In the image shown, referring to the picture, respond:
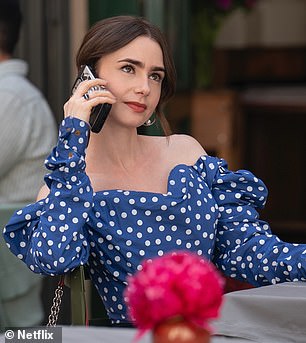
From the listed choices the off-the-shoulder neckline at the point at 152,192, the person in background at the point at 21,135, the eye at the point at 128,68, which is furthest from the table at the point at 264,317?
the person in background at the point at 21,135

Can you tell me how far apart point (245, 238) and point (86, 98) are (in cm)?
50

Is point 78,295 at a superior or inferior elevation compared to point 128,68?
inferior

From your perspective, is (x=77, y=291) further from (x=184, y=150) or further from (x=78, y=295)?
(x=184, y=150)

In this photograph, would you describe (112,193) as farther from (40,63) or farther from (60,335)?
(40,63)

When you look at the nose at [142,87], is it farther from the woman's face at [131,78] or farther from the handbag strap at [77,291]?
the handbag strap at [77,291]

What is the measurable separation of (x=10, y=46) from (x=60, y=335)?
7.66ft

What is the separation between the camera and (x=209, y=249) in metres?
2.46

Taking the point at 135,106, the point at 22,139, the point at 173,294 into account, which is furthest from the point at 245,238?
the point at 22,139

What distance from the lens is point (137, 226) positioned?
2387 mm

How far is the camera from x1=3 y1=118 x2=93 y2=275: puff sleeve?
7.19 ft

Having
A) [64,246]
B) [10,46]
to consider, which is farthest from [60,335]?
[10,46]

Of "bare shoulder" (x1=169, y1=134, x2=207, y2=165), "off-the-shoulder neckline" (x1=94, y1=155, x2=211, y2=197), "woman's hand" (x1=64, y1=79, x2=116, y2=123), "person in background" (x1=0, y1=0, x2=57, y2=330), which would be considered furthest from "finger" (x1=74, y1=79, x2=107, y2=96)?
"person in background" (x1=0, y1=0, x2=57, y2=330)

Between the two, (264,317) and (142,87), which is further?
(142,87)

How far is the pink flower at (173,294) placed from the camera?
1311 millimetres
